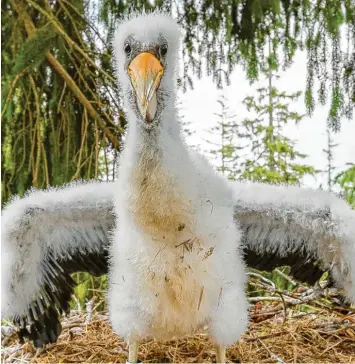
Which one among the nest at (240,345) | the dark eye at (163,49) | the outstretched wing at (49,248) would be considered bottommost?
the nest at (240,345)

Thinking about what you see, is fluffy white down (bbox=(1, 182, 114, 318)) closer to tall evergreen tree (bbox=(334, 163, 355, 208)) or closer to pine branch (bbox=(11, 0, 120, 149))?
pine branch (bbox=(11, 0, 120, 149))

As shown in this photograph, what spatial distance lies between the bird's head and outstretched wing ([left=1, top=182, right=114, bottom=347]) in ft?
1.09

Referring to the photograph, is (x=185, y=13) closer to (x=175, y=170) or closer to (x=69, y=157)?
(x=69, y=157)

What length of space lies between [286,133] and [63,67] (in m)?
0.79

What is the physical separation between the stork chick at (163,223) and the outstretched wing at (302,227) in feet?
0.25

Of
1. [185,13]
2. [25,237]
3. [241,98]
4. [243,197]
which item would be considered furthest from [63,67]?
A: [243,197]

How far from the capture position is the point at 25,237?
1265 mm

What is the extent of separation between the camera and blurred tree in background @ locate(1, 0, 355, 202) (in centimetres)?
175

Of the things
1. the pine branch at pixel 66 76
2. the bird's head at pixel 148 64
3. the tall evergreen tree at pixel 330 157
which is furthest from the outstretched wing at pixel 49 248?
the tall evergreen tree at pixel 330 157

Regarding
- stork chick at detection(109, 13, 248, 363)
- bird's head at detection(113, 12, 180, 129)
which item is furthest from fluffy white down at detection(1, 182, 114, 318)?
bird's head at detection(113, 12, 180, 129)

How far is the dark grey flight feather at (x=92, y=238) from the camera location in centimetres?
123

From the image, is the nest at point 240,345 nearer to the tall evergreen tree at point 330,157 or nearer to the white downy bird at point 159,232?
the white downy bird at point 159,232

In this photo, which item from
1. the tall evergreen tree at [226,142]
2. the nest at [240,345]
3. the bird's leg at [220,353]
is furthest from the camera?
the tall evergreen tree at [226,142]

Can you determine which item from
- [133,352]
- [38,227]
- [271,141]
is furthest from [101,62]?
[133,352]
